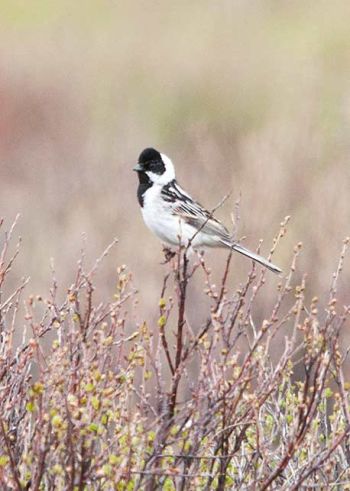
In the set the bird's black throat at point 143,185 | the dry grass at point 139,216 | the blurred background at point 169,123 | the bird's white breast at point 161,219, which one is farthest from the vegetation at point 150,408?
the blurred background at point 169,123

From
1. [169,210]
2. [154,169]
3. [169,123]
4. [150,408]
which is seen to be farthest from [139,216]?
[150,408]

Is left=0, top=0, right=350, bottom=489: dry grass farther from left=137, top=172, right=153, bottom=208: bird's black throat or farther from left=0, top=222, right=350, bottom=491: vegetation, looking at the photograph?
left=137, top=172, right=153, bottom=208: bird's black throat

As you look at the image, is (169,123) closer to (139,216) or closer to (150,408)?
(139,216)

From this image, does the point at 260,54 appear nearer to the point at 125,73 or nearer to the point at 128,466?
the point at 125,73

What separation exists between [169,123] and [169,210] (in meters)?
13.8

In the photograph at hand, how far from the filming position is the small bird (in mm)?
7633

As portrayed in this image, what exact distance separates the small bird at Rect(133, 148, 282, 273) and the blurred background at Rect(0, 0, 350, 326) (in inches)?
116

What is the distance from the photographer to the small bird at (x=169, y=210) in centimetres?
763

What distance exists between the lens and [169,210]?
7715mm

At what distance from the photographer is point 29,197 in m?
17.2

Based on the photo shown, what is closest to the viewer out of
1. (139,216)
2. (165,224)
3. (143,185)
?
(165,224)

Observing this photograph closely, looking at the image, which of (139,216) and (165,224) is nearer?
(165,224)

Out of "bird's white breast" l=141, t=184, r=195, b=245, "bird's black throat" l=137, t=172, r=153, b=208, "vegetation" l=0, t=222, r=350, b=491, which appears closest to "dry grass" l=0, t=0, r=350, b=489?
"vegetation" l=0, t=222, r=350, b=491

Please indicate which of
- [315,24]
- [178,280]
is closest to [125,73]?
[315,24]
